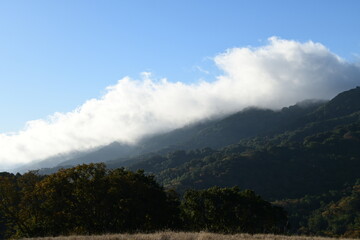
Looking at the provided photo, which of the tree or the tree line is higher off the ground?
the tree line

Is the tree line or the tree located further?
the tree

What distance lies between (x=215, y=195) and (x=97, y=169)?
2426cm

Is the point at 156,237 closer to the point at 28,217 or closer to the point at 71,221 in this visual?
the point at 71,221

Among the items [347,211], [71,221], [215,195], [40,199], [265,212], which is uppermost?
[40,199]

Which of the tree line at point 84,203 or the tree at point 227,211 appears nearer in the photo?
the tree line at point 84,203

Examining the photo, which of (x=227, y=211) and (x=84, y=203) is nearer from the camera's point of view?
(x=84, y=203)

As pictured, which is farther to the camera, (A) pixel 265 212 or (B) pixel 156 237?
(A) pixel 265 212

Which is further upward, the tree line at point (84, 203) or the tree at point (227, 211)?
the tree line at point (84, 203)

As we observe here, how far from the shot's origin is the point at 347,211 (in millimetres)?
193250

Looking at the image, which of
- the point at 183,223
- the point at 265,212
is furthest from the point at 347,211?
the point at 183,223

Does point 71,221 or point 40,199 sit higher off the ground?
point 40,199

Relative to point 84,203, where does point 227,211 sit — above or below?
below

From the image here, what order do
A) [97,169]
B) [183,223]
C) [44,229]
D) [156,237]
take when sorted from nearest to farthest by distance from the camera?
[156,237] → [44,229] → [97,169] → [183,223]

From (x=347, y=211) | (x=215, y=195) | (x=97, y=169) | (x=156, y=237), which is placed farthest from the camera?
(x=347, y=211)
